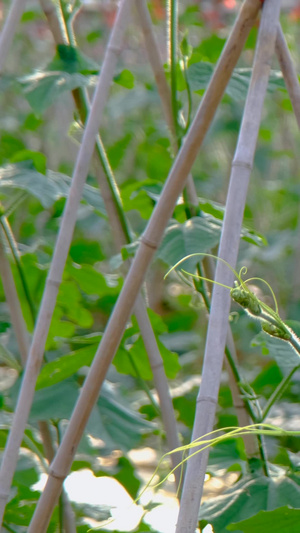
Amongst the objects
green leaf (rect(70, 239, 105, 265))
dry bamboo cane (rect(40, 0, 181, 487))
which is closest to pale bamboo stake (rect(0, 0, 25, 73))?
dry bamboo cane (rect(40, 0, 181, 487))

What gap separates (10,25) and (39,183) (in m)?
0.15

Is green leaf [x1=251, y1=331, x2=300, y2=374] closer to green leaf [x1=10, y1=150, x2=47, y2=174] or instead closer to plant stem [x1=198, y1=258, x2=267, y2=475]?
plant stem [x1=198, y1=258, x2=267, y2=475]

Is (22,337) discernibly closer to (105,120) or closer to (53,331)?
(53,331)

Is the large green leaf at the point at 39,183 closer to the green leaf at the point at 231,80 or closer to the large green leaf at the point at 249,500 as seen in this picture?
the green leaf at the point at 231,80

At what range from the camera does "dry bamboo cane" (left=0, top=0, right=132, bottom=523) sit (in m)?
0.61

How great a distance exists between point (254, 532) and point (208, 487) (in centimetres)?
108

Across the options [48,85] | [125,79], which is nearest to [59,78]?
[48,85]

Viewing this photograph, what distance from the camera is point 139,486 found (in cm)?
100

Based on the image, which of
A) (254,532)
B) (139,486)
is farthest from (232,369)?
(139,486)

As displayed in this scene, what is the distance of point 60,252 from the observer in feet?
2.05

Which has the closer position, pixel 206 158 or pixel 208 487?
pixel 208 487

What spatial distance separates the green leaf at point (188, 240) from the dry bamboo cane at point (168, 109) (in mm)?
53

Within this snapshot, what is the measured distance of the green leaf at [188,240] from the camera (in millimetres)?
635

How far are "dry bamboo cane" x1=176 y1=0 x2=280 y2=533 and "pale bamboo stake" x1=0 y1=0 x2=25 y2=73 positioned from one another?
0.26m
